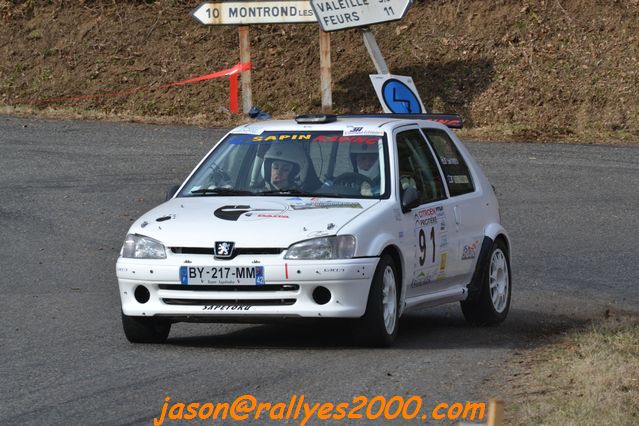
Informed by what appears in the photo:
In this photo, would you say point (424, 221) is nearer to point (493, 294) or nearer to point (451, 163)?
point (451, 163)

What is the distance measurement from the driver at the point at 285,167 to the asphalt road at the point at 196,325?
1.11m

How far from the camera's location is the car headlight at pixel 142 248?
9109 millimetres

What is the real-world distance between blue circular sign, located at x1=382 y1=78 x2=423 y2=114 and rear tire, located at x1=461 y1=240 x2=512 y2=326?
39.0 feet

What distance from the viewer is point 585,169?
65.9ft

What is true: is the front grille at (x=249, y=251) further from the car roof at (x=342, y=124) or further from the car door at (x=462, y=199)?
the car door at (x=462, y=199)

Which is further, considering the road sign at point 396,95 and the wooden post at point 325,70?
the wooden post at point 325,70

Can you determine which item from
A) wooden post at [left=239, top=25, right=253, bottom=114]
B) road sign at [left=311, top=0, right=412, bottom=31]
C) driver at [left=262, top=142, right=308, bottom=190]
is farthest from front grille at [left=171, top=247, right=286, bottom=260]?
wooden post at [left=239, top=25, right=253, bottom=114]

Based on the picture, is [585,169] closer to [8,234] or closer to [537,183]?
[537,183]

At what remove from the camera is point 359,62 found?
26703 millimetres

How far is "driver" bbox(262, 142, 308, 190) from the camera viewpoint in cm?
Answer: 988

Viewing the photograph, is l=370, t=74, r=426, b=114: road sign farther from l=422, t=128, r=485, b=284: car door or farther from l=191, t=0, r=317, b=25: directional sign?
l=422, t=128, r=485, b=284: car door

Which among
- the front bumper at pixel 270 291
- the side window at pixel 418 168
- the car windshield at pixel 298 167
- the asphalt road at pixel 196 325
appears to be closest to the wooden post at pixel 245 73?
the asphalt road at pixel 196 325

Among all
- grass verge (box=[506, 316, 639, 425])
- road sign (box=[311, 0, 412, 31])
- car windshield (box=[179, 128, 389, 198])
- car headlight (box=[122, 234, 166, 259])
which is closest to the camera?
grass verge (box=[506, 316, 639, 425])

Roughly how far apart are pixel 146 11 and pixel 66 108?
4.62m
